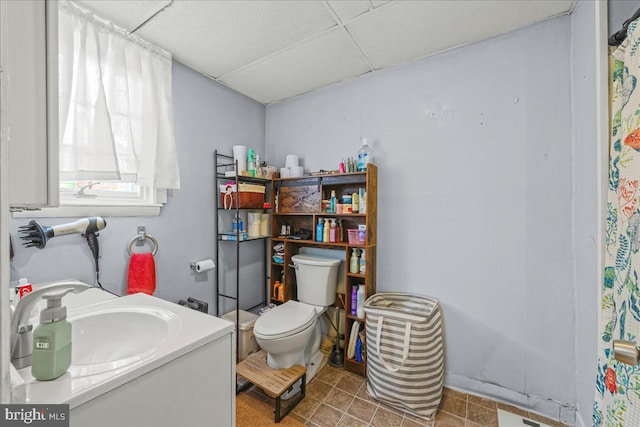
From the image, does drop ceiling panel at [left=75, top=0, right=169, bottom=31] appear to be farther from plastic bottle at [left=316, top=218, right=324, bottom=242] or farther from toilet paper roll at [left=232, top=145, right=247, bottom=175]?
plastic bottle at [left=316, top=218, right=324, bottom=242]

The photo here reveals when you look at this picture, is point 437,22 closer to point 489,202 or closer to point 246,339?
point 489,202

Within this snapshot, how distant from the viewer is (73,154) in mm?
1209

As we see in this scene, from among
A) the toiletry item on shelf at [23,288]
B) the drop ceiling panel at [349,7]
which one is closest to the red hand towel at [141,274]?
the toiletry item on shelf at [23,288]

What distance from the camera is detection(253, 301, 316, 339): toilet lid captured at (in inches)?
61.1

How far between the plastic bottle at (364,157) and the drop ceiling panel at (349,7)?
30.0 inches

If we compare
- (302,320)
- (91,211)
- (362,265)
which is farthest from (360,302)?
(91,211)

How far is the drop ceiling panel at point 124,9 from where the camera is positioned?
4.14 ft

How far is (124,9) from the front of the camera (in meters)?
1.30

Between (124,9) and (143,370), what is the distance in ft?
5.53

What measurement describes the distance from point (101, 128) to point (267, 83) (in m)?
1.22

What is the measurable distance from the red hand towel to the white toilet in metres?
0.67

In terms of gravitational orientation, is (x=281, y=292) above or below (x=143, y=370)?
below

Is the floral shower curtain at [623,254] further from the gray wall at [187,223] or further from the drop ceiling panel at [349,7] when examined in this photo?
the gray wall at [187,223]

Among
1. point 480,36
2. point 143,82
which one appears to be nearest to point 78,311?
point 143,82
